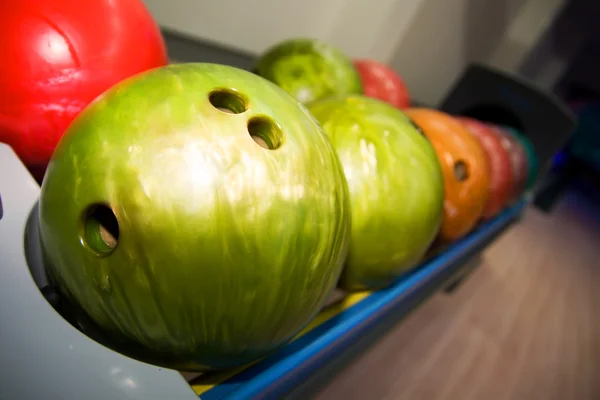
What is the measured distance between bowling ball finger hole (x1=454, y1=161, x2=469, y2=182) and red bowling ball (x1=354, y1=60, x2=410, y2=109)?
37cm

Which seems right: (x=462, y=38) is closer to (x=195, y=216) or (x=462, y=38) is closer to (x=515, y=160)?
(x=515, y=160)

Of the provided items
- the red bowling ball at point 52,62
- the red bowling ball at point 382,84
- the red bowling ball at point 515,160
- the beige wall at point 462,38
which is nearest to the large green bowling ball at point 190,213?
the red bowling ball at point 52,62

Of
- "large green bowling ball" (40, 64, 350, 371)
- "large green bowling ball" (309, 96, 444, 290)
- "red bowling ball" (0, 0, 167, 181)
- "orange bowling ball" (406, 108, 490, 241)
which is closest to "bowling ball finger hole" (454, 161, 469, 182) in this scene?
"orange bowling ball" (406, 108, 490, 241)

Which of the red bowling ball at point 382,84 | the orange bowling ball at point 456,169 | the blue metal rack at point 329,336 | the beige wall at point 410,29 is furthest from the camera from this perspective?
the beige wall at point 410,29

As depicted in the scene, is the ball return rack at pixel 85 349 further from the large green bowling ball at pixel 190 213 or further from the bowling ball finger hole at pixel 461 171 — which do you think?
the bowling ball finger hole at pixel 461 171

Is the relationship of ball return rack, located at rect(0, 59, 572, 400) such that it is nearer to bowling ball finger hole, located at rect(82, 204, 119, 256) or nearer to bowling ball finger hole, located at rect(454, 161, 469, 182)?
bowling ball finger hole, located at rect(82, 204, 119, 256)

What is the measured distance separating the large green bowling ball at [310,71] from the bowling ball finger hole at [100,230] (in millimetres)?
645

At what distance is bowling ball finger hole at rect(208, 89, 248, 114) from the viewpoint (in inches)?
20.4

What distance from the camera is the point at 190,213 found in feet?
1.46

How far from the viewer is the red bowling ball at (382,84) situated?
1360 millimetres

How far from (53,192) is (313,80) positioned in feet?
2.36

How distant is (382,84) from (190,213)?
1.07 m

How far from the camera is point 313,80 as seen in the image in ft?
3.50

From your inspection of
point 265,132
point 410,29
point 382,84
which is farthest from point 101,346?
point 410,29
